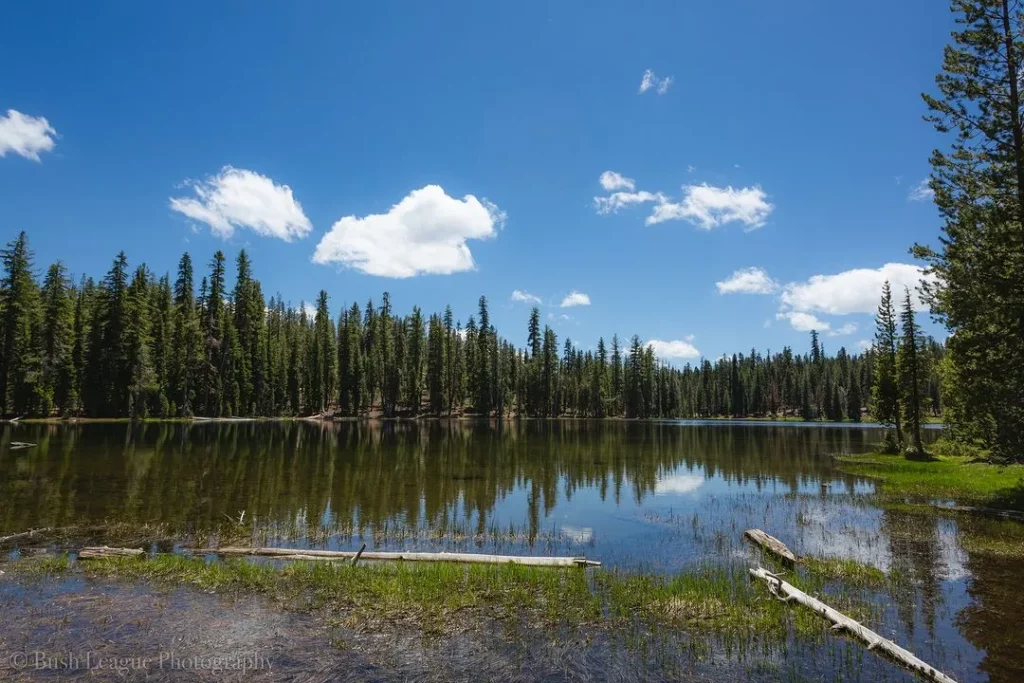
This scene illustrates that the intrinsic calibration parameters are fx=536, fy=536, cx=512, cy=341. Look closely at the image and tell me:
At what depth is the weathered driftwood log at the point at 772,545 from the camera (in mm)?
16016

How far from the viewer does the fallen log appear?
21.2 meters

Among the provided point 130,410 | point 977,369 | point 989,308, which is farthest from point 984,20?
point 130,410

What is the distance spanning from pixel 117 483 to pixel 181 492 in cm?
449

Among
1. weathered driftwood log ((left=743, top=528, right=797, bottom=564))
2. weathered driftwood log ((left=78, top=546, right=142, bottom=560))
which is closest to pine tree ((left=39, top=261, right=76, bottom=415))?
weathered driftwood log ((left=78, top=546, right=142, bottom=560))

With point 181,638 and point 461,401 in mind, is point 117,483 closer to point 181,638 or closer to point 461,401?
point 181,638

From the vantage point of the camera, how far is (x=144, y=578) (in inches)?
504

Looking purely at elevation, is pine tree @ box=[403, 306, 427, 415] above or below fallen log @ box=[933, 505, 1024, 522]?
above

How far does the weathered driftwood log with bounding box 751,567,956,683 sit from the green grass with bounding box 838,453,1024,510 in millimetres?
17865

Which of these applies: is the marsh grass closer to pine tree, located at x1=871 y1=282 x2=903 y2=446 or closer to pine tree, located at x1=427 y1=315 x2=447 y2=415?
pine tree, located at x1=871 y1=282 x2=903 y2=446

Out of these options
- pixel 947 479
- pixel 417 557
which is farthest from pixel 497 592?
pixel 947 479

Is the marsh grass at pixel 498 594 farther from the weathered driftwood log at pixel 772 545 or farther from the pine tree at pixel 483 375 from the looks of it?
the pine tree at pixel 483 375

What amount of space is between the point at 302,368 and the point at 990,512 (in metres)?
106

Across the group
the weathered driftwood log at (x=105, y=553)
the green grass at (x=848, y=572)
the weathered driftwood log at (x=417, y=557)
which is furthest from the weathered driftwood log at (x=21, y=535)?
the green grass at (x=848, y=572)

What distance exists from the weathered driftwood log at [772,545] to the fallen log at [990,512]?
11.2 meters
